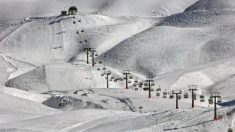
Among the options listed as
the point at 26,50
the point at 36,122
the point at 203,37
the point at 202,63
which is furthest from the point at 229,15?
the point at 36,122

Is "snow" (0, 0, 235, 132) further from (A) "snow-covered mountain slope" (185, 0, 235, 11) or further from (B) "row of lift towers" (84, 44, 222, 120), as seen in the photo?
(B) "row of lift towers" (84, 44, 222, 120)

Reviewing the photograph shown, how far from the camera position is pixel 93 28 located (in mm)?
156625

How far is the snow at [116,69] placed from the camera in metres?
64.9

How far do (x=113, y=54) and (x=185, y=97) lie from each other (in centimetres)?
4498

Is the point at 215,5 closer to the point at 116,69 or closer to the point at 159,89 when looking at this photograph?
the point at 116,69

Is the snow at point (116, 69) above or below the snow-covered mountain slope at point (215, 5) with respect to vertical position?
below

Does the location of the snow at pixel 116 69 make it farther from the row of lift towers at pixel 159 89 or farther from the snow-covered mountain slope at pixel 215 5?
the row of lift towers at pixel 159 89

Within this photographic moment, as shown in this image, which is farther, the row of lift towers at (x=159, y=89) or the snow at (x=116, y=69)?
the row of lift towers at (x=159, y=89)

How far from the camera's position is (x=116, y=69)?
131 meters

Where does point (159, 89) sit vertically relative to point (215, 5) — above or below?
below

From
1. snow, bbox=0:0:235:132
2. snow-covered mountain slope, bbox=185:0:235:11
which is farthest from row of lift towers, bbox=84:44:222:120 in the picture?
snow-covered mountain slope, bbox=185:0:235:11

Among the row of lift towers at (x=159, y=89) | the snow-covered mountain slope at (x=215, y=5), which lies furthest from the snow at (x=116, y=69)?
the row of lift towers at (x=159, y=89)

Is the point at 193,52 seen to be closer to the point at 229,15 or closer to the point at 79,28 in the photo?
the point at 229,15

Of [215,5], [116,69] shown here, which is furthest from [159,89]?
[215,5]
